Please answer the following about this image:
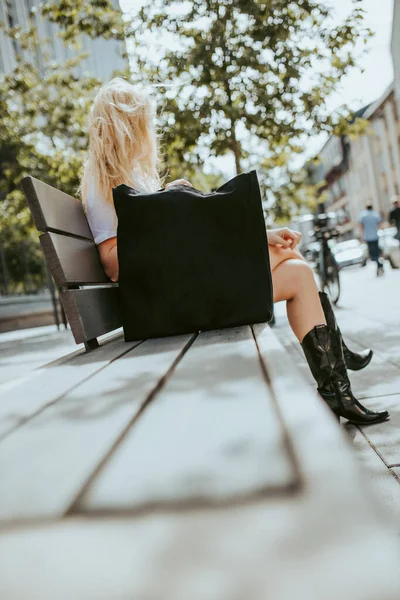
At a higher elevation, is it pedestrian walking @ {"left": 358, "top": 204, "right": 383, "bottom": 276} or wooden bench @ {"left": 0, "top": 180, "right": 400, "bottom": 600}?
wooden bench @ {"left": 0, "top": 180, "right": 400, "bottom": 600}

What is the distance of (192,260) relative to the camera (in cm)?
241

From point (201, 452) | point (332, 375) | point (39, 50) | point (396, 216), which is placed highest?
point (39, 50)

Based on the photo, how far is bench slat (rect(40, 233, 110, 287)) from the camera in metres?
2.43

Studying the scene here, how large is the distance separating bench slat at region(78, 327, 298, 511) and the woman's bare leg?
5.20ft

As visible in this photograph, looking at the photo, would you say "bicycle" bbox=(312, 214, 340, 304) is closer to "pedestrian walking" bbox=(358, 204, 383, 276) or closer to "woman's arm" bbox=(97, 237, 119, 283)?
"woman's arm" bbox=(97, 237, 119, 283)

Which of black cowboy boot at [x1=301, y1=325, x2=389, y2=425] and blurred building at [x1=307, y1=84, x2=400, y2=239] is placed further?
blurred building at [x1=307, y1=84, x2=400, y2=239]

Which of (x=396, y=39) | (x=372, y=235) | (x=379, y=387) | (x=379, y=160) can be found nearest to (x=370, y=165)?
(x=379, y=160)

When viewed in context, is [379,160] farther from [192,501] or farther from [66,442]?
[192,501]

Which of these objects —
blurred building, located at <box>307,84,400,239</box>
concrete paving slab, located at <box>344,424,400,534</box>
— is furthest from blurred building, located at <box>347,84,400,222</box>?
concrete paving slab, located at <box>344,424,400,534</box>

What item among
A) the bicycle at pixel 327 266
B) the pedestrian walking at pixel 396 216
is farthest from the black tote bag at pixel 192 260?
the pedestrian walking at pixel 396 216

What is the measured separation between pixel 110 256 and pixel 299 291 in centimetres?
87

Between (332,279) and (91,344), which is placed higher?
(91,344)

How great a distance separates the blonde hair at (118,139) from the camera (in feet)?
9.85

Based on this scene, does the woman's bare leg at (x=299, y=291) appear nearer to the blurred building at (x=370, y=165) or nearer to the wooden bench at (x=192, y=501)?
the wooden bench at (x=192, y=501)
